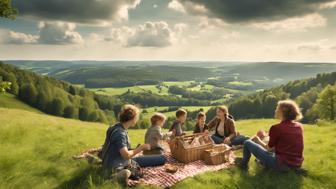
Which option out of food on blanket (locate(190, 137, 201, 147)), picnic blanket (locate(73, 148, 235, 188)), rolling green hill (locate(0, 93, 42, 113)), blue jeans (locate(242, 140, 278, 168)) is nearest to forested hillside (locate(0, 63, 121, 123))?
rolling green hill (locate(0, 93, 42, 113))

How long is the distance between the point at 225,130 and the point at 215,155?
352cm

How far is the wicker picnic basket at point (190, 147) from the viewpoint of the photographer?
13.3 meters

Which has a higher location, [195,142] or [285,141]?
[285,141]

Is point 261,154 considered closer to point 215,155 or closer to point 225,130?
point 215,155

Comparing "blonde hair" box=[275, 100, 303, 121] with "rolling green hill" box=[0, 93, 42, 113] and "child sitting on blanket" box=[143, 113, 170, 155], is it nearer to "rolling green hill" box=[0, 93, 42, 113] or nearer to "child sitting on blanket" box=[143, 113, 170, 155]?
"child sitting on blanket" box=[143, 113, 170, 155]

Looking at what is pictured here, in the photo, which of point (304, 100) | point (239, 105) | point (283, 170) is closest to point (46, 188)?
point (283, 170)

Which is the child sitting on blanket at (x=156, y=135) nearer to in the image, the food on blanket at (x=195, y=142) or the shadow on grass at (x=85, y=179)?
the food on blanket at (x=195, y=142)

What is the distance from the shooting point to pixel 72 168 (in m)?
14.1

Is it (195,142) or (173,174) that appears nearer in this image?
(173,174)

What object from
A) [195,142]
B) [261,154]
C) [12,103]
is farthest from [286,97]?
[261,154]

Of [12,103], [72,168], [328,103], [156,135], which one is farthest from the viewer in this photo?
[12,103]

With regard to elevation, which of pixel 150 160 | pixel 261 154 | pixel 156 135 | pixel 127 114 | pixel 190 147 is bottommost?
pixel 150 160

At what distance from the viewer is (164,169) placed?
1216 cm

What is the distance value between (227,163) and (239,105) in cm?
13433
